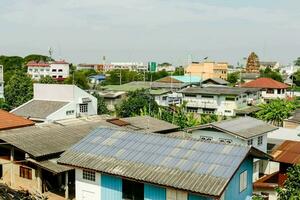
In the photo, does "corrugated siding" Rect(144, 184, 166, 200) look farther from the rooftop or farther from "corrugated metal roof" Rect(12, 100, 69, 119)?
the rooftop

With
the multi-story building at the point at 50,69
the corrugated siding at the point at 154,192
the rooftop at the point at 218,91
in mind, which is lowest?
the corrugated siding at the point at 154,192

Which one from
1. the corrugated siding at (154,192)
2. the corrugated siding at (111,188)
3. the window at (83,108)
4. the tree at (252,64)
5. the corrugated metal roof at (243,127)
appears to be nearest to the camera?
the corrugated siding at (154,192)

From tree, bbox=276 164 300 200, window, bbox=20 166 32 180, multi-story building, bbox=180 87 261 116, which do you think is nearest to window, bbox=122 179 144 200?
tree, bbox=276 164 300 200

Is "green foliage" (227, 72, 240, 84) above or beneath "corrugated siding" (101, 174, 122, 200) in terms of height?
above

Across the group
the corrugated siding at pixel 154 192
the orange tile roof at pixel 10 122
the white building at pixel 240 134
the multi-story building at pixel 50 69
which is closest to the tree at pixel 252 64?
the multi-story building at pixel 50 69

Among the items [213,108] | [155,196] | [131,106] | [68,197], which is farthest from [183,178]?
[213,108]

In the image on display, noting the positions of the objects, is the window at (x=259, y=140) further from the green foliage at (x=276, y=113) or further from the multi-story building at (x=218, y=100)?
the multi-story building at (x=218, y=100)
